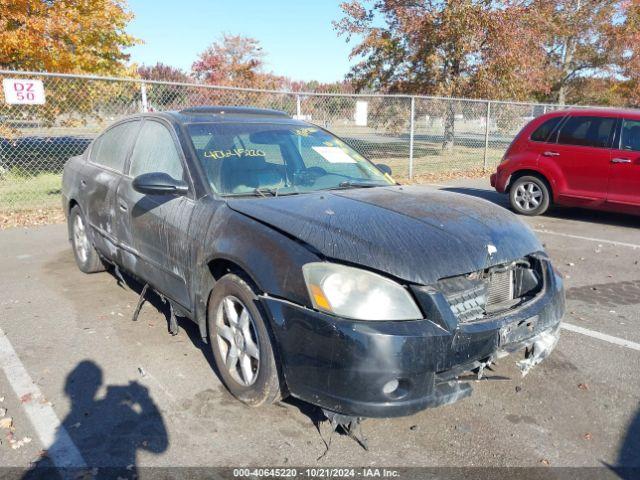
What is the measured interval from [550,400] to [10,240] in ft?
23.1

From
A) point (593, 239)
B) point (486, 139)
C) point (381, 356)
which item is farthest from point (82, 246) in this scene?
point (486, 139)

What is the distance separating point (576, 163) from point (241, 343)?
23.3 feet

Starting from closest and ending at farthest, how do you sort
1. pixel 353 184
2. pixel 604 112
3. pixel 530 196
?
pixel 353 184 < pixel 604 112 < pixel 530 196

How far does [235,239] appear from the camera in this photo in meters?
3.03

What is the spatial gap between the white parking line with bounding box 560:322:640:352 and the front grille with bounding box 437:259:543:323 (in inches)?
48.3

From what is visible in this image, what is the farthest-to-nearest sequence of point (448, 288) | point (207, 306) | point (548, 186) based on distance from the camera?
point (548, 186) → point (207, 306) → point (448, 288)

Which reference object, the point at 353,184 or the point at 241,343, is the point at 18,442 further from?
the point at 353,184

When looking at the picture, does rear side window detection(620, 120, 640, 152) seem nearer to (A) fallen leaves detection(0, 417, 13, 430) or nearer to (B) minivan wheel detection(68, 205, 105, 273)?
(B) minivan wheel detection(68, 205, 105, 273)

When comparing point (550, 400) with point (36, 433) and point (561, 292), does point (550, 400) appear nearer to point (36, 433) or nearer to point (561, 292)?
point (561, 292)

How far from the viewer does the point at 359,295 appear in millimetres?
2529

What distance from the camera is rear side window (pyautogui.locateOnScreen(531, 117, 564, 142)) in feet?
28.3

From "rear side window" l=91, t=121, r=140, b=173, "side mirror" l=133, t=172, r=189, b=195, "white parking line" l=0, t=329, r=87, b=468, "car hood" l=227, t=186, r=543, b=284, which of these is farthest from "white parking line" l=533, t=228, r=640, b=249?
"white parking line" l=0, t=329, r=87, b=468

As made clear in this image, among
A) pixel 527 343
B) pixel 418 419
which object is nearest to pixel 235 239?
pixel 418 419

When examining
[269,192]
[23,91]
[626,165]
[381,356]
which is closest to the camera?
[381,356]
